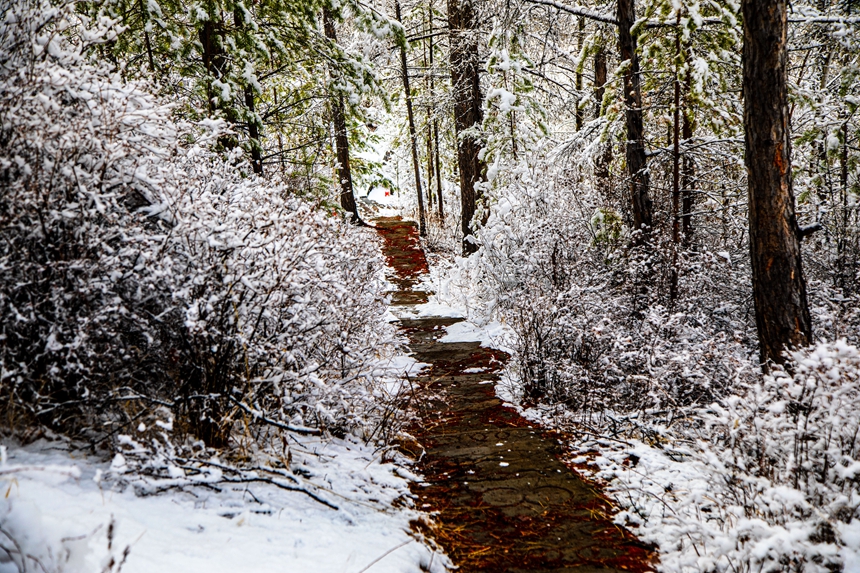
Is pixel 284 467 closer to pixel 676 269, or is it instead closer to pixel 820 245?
pixel 676 269

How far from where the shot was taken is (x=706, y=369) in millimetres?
6027

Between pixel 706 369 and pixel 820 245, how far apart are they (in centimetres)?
521

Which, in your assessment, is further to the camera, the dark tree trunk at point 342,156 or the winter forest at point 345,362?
the dark tree trunk at point 342,156

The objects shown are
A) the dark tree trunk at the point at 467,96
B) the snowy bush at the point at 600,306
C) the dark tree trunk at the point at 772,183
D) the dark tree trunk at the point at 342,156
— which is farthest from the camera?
the dark tree trunk at the point at 342,156

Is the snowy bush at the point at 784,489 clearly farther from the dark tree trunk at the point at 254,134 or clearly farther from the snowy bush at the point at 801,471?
the dark tree trunk at the point at 254,134

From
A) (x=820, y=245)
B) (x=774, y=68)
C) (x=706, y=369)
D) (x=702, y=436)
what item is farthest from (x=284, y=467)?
(x=820, y=245)

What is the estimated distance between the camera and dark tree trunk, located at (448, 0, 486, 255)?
13.2 metres

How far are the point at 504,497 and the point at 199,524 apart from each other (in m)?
A: 2.57

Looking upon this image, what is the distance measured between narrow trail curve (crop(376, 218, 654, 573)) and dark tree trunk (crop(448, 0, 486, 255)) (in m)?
7.62

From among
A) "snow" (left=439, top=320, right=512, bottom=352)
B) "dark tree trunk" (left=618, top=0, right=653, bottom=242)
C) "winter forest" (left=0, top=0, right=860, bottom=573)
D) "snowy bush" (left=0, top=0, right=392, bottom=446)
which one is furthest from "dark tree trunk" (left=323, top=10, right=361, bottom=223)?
"snowy bush" (left=0, top=0, right=392, bottom=446)

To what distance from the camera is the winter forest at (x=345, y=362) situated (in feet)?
9.29

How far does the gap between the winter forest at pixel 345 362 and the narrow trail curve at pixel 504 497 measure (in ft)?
0.10

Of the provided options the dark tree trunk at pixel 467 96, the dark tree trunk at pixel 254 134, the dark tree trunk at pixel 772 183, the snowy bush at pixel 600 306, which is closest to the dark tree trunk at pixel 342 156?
the dark tree trunk at pixel 467 96

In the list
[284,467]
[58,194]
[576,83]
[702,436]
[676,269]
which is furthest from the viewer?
[576,83]
